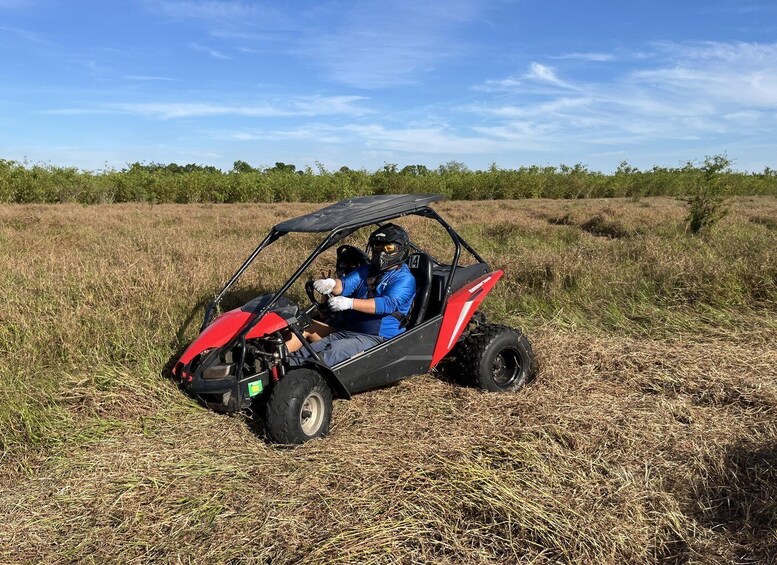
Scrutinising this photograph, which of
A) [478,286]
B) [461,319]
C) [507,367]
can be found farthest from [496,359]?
[478,286]

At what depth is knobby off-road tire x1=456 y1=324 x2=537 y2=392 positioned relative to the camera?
4355mm

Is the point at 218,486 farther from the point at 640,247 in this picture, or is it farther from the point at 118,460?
the point at 640,247

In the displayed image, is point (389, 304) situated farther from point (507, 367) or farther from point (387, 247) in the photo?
point (507, 367)

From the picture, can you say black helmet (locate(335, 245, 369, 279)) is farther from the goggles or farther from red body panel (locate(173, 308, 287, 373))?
red body panel (locate(173, 308, 287, 373))

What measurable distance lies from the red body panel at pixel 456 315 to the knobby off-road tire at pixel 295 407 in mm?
1007

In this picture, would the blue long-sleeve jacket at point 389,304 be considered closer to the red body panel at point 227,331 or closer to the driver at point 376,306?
the driver at point 376,306

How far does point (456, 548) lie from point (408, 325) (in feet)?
6.68

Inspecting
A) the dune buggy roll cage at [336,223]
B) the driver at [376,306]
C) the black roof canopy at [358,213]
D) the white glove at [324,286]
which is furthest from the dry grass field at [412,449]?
the black roof canopy at [358,213]

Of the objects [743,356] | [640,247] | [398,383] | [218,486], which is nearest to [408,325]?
[398,383]

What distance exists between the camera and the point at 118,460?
10.5ft

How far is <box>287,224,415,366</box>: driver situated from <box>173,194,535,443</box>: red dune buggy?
0.13m

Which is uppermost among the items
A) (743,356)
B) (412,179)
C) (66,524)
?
(412,179)

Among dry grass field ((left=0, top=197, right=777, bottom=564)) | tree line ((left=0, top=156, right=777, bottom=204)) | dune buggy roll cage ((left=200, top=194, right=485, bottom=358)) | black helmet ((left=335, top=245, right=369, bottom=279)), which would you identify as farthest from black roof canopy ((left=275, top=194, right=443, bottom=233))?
tree line ((left=0, top=156, right=777, bottom=204))

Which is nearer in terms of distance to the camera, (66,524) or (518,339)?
(66,524)
